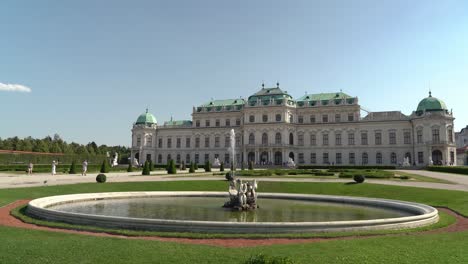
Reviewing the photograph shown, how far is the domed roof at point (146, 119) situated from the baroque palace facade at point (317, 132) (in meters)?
9.62

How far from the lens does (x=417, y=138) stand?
64.9 meters

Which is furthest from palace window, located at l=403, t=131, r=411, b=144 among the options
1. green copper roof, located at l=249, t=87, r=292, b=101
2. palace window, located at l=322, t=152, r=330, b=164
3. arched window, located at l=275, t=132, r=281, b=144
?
green copper roof, located at l=249, t=87, r=292, b=101

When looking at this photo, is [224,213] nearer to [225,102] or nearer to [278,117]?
[278,117]

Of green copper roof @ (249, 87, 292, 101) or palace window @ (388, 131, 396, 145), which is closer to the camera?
palace window @ (388, 131, 396, 145)

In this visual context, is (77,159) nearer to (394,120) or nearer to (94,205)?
(94,205)

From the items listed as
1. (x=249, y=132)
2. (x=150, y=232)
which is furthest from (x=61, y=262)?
(x=249, y=132)

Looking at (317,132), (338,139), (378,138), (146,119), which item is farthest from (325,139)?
(146,119)

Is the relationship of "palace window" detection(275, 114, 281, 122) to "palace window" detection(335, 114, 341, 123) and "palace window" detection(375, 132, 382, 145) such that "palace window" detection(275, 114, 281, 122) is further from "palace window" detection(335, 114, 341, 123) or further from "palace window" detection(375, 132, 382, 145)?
"palace window" detection(375, 132, 382, 145)

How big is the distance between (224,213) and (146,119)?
7805cm

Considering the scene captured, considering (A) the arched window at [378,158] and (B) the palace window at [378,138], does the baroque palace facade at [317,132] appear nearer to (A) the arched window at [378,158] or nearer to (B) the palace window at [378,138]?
(A) the arched window at [378,158]

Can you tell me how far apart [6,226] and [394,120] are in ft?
228

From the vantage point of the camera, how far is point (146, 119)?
9050 cm

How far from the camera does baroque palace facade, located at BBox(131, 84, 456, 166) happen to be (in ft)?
210

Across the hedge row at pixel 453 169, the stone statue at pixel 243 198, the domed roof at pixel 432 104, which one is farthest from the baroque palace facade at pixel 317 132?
the stone statue at pixel 243 198
